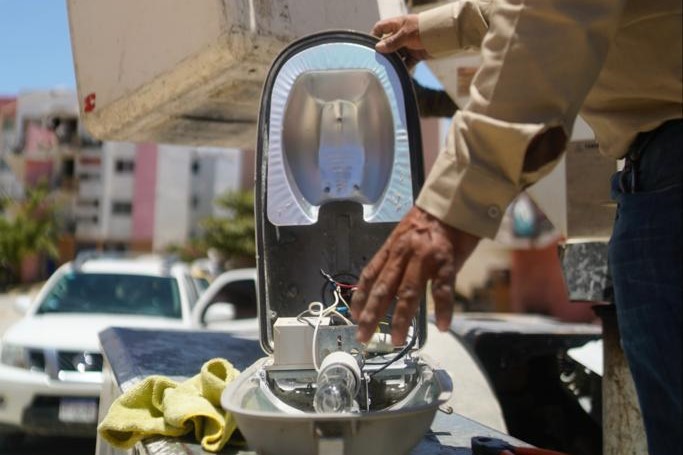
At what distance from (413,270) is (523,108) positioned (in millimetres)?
349

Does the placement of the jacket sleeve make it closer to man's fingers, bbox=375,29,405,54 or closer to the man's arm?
the man's arm

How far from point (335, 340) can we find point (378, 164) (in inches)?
29.0

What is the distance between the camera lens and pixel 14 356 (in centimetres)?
567

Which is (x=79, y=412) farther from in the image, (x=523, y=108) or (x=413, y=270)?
(x=523, y=108)

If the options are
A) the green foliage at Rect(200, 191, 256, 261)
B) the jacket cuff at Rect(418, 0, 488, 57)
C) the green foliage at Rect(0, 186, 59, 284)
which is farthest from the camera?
the green foliage at Rect(0, 186, 59, 284)

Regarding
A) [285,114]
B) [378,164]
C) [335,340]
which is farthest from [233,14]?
[335,340]

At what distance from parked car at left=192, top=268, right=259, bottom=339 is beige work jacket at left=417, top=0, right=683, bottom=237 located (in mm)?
Result: 3000

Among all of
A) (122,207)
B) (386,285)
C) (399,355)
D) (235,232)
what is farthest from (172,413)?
(122,207)

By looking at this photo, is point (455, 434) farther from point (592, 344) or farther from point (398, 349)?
point (592, 344)

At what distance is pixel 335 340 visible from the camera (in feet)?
6.21

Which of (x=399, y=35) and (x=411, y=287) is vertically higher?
(x=399, y=35)

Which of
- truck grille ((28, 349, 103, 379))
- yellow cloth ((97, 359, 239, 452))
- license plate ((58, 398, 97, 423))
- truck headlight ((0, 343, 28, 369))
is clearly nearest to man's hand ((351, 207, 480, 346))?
yellow cloth ((97, 359, 239, 452))

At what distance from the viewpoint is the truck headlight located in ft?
18.4

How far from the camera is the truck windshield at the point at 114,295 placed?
6.64m
